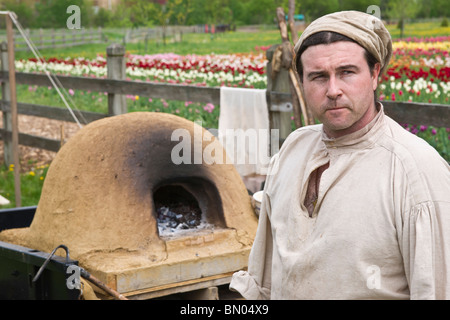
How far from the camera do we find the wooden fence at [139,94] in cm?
469

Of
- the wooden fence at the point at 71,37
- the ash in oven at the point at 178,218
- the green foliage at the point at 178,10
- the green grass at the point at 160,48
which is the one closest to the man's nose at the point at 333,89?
the ash in oven at the point at 178,218

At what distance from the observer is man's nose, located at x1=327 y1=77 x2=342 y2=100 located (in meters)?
1.79

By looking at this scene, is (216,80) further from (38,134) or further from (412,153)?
(412,153)

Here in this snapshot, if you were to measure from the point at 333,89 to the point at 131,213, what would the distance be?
2.60m

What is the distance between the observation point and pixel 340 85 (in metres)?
1.80

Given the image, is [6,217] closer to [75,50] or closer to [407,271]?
[407,271]

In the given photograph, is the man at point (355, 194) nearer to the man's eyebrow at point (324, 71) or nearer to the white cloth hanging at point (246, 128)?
the man's eyebrow at point (324, 71)

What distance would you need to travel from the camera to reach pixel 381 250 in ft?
Result: 5.54

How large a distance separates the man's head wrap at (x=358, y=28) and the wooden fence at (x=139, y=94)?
2899mm

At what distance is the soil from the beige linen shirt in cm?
676

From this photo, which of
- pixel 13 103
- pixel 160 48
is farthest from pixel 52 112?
pixel 160 48

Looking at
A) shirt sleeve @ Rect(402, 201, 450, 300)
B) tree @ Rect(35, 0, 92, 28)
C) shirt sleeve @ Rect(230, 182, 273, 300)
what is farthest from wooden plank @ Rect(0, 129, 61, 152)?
tree @ Rect(35, 0, 92, 28)
